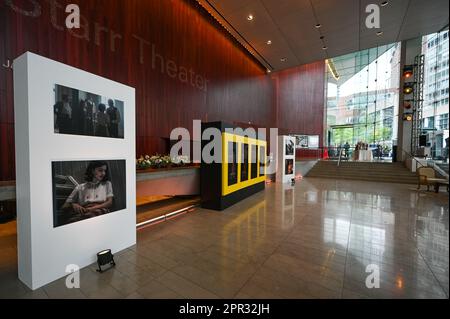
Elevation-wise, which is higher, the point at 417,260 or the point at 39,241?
the point at 39,241

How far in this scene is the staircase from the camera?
10.6 m

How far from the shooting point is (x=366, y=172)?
470 inches

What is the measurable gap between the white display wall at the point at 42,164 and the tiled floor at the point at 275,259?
0.26 m

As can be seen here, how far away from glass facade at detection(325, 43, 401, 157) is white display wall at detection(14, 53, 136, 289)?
18.5 m

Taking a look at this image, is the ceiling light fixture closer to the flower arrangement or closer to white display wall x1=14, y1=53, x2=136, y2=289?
the flower arrangement

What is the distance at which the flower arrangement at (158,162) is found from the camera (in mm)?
4926

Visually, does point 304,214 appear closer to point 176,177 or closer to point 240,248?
point 240,248

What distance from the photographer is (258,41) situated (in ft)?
35.6

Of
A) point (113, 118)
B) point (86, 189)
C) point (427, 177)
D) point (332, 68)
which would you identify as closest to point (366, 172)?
point (427, 177)

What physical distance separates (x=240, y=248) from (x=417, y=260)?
8.35ft

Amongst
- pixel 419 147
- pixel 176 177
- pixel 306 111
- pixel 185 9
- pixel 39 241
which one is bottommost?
pixel 39 241

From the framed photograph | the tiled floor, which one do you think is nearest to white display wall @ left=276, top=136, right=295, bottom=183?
the tiled floor

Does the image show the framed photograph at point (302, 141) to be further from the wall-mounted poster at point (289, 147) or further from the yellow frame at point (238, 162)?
the yellow frame at point (238, 162)
